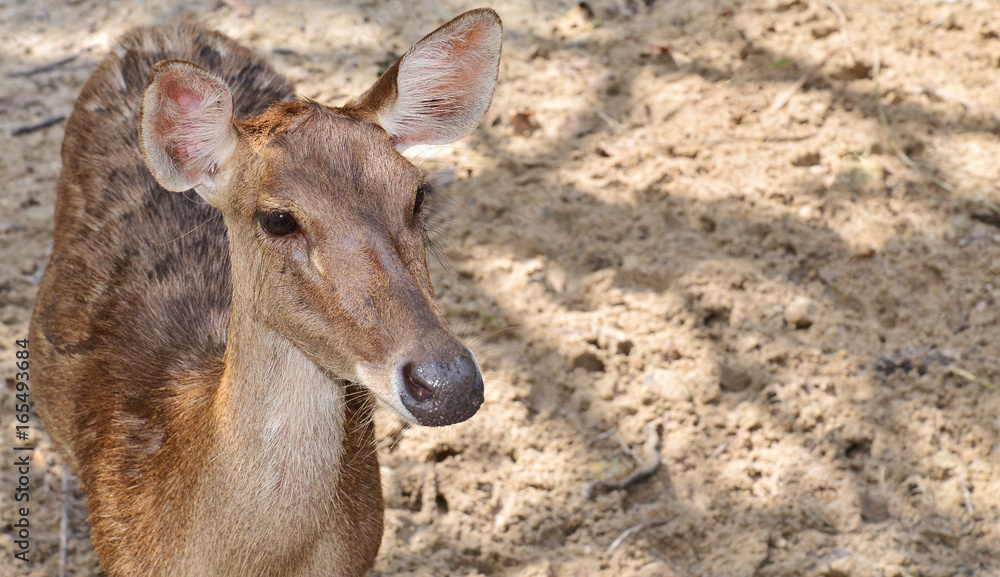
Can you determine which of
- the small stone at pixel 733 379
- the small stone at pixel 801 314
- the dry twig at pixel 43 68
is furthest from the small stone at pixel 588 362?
the dry twig at pixel 43 68

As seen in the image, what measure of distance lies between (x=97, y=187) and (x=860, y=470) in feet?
9.77

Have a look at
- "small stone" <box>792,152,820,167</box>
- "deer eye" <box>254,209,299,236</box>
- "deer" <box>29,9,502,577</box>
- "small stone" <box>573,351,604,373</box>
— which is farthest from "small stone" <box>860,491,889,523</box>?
"deer eye" <box>254,209,299,236</box>

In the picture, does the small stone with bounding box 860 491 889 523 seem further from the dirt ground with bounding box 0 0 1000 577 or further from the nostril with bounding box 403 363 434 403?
the nostril with bounding box 403 363 434 403

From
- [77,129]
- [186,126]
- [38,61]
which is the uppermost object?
[186,126]

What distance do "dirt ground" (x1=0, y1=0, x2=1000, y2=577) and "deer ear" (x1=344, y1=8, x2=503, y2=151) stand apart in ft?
4.06

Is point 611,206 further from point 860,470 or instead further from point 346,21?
point 346,21

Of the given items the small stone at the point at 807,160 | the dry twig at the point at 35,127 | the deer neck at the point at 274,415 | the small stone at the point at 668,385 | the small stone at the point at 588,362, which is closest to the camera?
the deer neck at the point at 274,415

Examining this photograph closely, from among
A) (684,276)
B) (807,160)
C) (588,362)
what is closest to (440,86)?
(588,362)

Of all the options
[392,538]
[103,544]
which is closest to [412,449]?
[392,538]

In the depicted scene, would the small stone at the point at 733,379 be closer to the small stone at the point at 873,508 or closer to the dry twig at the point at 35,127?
the small stone at the point at 873,508

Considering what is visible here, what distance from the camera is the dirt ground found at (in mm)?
3195

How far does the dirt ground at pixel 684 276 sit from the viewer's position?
320 cm

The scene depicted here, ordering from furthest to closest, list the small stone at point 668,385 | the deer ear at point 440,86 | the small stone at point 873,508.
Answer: the small stone at point 668,385 → the small stone at point 873,508 → the deer ear at point 440,86

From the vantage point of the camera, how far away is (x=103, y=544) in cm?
267
